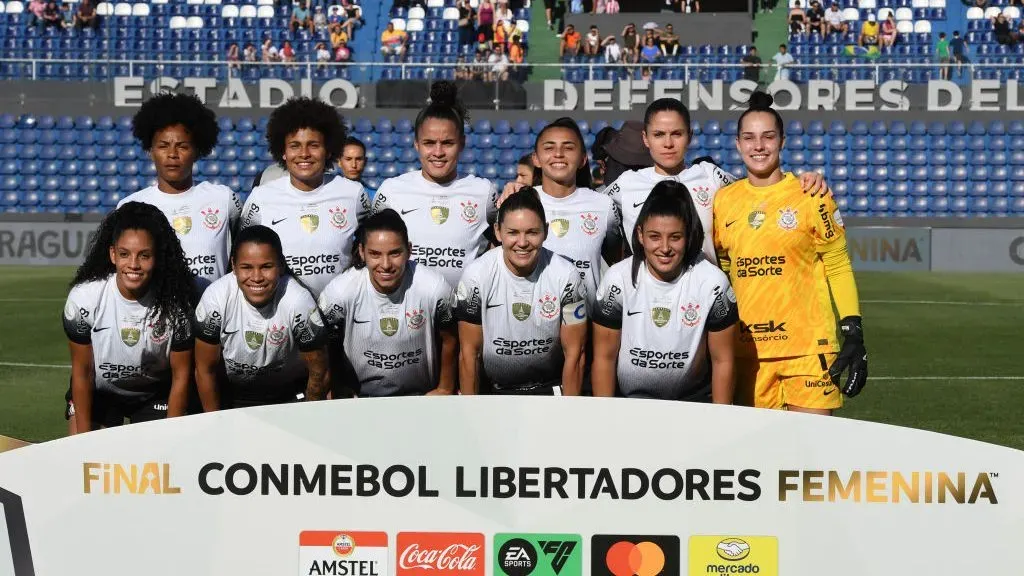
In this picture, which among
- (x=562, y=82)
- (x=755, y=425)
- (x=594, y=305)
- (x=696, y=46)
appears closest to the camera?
(x=755, y=425)

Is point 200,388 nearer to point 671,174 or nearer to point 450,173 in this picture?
point 450,173

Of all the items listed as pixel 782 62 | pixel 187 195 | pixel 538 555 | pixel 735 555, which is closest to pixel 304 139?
pixel 187 195

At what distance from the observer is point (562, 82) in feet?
80.7

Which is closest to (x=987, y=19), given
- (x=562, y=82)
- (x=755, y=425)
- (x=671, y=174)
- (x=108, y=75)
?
(x=562, y=82)

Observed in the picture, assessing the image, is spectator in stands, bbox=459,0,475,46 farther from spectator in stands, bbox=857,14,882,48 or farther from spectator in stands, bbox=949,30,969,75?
spectator in stands, bbox=949,30,969,75

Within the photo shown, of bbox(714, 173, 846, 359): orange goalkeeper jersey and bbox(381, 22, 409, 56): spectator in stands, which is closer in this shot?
bbox(714, 173, 846, 359): orange goalkeeper jersey

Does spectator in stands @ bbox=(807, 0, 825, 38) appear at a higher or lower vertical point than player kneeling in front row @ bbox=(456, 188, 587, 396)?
higher

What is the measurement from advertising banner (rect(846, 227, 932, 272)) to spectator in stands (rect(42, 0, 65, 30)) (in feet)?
59.0

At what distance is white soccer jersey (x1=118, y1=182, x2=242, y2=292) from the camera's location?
6.44 m

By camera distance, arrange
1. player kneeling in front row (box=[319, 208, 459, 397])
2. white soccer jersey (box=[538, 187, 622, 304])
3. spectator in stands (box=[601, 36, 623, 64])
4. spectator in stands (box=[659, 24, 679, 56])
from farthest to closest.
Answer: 1. spectator in stands (box=[659, 24, 679, 56])
2. spectator in stands (box=[601, 36, 623, 64])
3. white soccer jersey (box=[538, 187, 622, 304])
4. player kneeling in front row (box=[319, 208, 459, 397])

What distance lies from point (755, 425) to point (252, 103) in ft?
74.6

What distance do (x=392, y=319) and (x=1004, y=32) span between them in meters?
25.5

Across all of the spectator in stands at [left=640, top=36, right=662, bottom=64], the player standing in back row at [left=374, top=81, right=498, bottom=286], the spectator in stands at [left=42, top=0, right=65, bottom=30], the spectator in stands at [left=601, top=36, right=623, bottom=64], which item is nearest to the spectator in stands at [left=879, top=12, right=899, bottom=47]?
the spectator in stands at [left=640, top=36, right=662, bottom=64]

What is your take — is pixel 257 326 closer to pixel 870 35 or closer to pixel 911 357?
pixel 911 357
